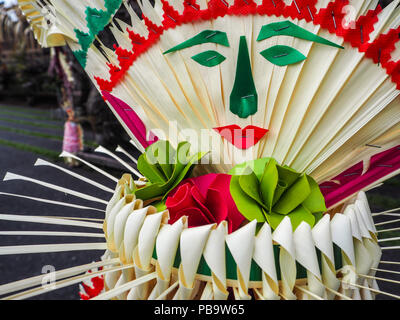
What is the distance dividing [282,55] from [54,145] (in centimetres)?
438

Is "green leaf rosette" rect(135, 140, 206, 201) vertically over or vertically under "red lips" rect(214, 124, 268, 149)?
under

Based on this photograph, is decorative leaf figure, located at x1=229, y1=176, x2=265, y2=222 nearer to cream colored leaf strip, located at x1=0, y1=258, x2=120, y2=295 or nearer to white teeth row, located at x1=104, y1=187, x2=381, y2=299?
white teeth row, located at x1=104, y1=187, x2=381, y2=299

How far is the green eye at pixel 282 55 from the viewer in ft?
1.61

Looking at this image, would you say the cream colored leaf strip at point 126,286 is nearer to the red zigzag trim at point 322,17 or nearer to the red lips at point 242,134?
the red lips at point 242,134

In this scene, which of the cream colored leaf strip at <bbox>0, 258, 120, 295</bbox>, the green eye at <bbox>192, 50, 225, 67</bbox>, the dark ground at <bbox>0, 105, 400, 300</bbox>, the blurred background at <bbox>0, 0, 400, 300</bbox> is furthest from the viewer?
the blurred background at <bbox>0, 0, 400, 300</bbox>

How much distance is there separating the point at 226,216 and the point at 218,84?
0.20 metres

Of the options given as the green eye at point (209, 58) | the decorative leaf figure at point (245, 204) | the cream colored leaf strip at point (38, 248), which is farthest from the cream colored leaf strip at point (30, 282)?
the green eye at point (209, 58)

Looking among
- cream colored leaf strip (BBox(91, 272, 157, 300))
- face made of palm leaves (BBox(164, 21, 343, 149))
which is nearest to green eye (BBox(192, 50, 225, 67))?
face made of palm leaves (BBox(164, 21, 343, 149))

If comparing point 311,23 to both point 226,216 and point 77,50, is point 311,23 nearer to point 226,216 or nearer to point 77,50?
point 226,216

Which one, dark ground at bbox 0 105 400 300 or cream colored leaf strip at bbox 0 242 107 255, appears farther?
dark ground at bbox 0 105 400 300

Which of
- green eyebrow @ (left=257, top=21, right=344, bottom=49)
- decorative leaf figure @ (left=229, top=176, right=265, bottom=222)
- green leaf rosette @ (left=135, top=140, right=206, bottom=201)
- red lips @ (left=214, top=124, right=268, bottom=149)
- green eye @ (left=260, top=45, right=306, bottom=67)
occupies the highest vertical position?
green eyebrow @ (left=257, top=21, right=344, bottom=49)

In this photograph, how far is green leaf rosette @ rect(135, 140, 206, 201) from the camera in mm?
542

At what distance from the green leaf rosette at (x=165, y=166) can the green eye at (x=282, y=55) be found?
180mm

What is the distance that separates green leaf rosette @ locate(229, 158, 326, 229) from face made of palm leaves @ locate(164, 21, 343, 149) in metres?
0.07
